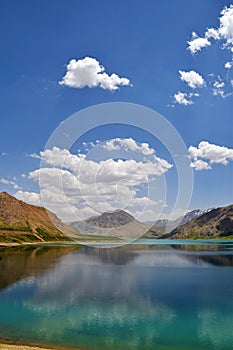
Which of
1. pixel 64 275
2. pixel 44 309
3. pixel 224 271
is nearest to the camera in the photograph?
pixel 44 309

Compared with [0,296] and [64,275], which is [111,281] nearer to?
[64,275]

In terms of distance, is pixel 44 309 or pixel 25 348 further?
pixel 44 309

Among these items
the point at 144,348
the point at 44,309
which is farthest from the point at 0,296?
the point at 144,348

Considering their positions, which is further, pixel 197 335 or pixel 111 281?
pixel 111 281

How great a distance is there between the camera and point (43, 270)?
115125 mm

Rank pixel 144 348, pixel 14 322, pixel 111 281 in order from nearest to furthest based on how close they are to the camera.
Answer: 1. pixel 144 348
2. pixel 14 322
3. pixel 111 281

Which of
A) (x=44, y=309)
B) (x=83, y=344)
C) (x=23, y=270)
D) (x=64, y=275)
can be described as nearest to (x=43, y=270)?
(x=23, y=270)

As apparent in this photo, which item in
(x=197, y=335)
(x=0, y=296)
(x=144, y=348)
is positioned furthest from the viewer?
(x=0, y=296)

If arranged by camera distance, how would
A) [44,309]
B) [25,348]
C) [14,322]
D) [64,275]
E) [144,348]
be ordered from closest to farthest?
1. [25,348]
2. [144,348]
3. [14,322]
4. [44,309]
5. [64,275]

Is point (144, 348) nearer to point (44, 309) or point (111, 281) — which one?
point (44, 309)

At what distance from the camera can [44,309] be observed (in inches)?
2370

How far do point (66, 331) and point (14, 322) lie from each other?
33.9 feet

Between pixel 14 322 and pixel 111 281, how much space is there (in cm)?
4542

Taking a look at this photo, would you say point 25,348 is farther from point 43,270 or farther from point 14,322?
point 43,270
